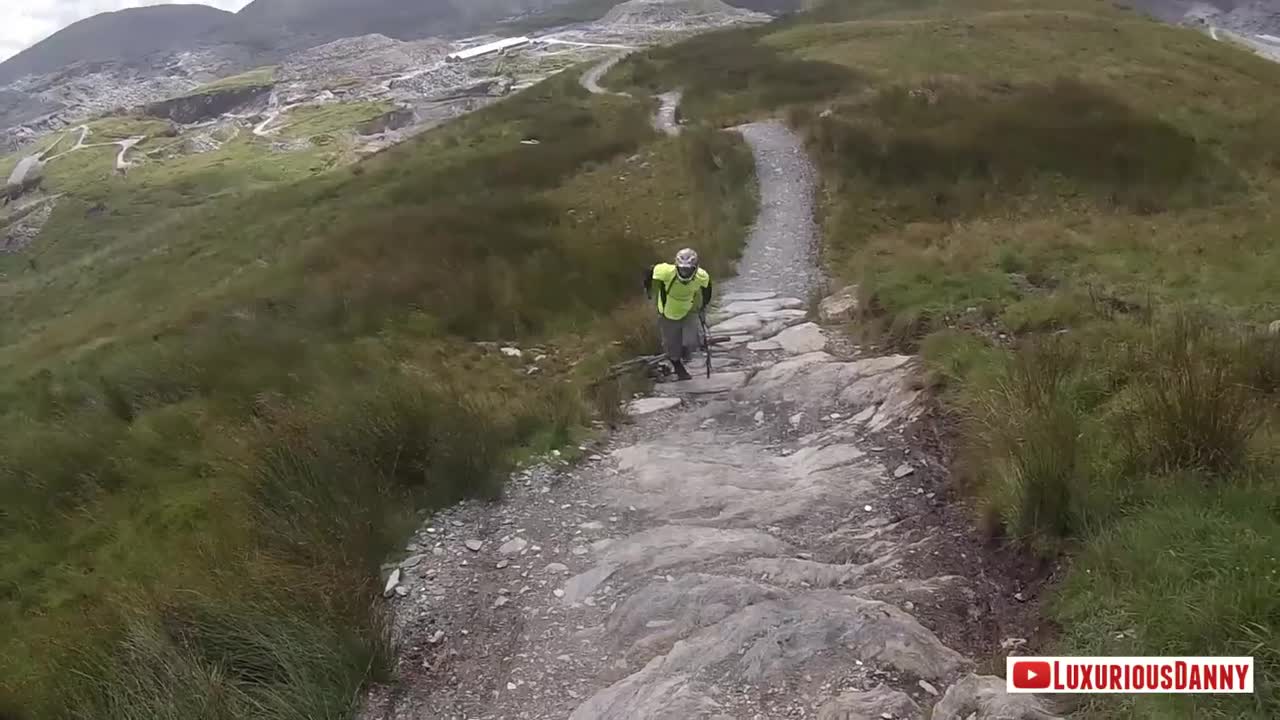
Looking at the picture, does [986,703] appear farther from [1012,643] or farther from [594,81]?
[594,81]

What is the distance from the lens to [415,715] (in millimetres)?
4461

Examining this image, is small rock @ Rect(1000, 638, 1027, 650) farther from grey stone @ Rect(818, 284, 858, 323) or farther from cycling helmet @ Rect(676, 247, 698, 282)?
grey stone @ Rect(818, 284, 858, 323)

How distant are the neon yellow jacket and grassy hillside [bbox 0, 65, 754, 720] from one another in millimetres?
1066

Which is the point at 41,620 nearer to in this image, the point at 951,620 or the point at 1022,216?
the point at 951,620

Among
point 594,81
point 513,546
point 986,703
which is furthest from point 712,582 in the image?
point 594,81

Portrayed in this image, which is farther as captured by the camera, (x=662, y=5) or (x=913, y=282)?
(x=662, y=5)

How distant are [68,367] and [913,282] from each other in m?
16.7

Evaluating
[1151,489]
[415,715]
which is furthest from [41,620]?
[1151,489]

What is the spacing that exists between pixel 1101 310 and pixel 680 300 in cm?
457

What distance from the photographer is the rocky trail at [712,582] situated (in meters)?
4.26

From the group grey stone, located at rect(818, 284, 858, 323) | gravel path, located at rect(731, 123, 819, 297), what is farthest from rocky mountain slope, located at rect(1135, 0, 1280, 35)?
grey stone, located at rect(818, 284, 858, 323)

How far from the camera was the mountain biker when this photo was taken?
30.7 ft
